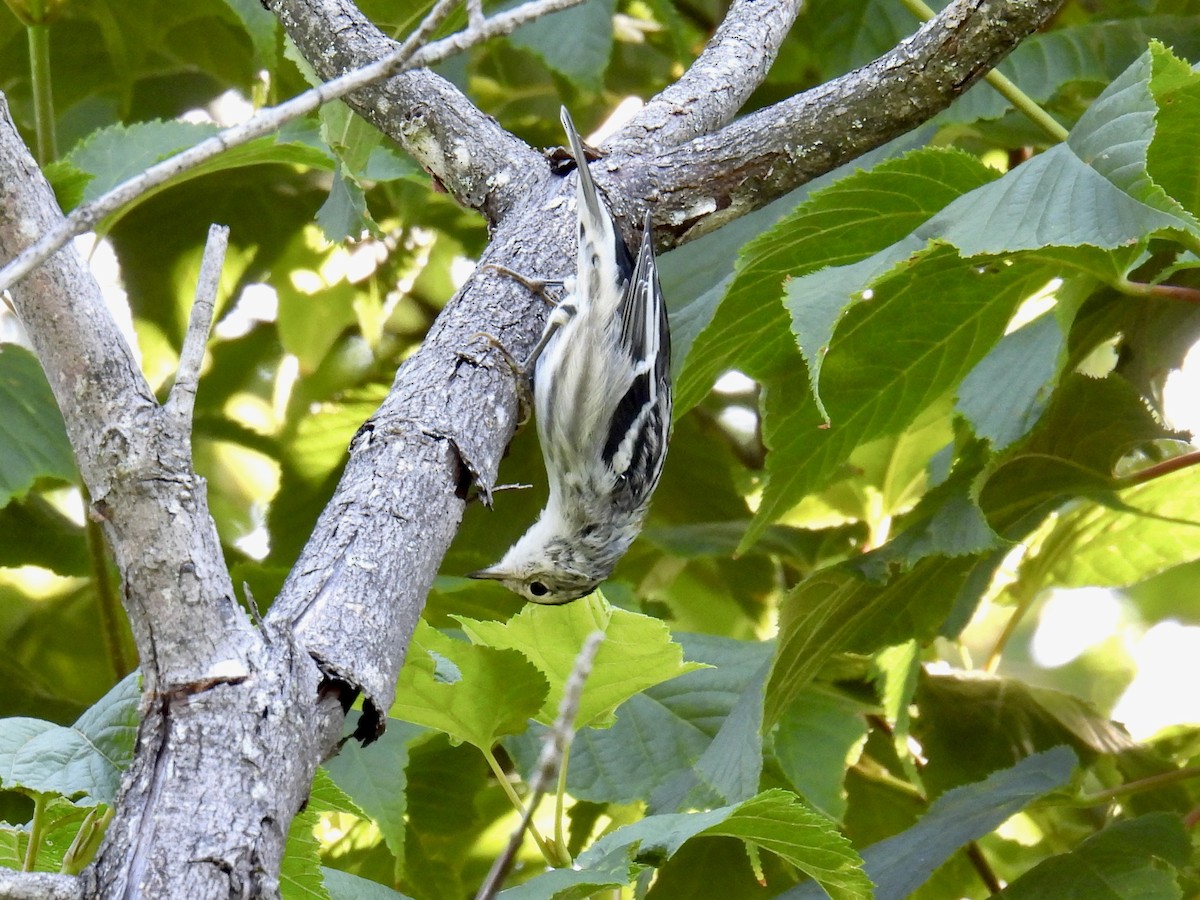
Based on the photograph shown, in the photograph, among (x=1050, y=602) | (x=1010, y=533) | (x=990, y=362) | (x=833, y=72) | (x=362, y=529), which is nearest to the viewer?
(x=362, y=529)

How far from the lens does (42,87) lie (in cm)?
275

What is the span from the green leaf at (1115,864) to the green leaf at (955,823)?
4cm

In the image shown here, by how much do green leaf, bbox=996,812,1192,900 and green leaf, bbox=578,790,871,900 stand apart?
0.60 m

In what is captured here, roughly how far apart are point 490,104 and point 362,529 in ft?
9.35

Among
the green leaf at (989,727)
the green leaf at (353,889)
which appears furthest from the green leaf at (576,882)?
the green leaf at (989,727)

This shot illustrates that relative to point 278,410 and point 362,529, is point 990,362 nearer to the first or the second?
point 362,529

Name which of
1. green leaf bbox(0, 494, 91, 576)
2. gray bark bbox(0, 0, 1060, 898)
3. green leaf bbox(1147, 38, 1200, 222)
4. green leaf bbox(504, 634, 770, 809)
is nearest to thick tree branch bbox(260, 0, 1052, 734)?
gray bark bbox(0, 0, 1060, 898)

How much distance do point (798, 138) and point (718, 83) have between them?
1.13 feet

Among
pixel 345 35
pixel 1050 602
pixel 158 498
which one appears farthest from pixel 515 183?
pixel 1050 602

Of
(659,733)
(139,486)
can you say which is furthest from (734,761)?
(139,486)

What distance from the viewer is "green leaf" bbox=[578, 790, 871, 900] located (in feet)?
5.13

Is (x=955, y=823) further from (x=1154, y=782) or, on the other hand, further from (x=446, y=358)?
(x=446, y=358)

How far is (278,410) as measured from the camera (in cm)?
411

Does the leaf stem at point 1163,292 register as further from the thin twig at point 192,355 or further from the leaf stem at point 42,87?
the leaf stem at point 42,87
